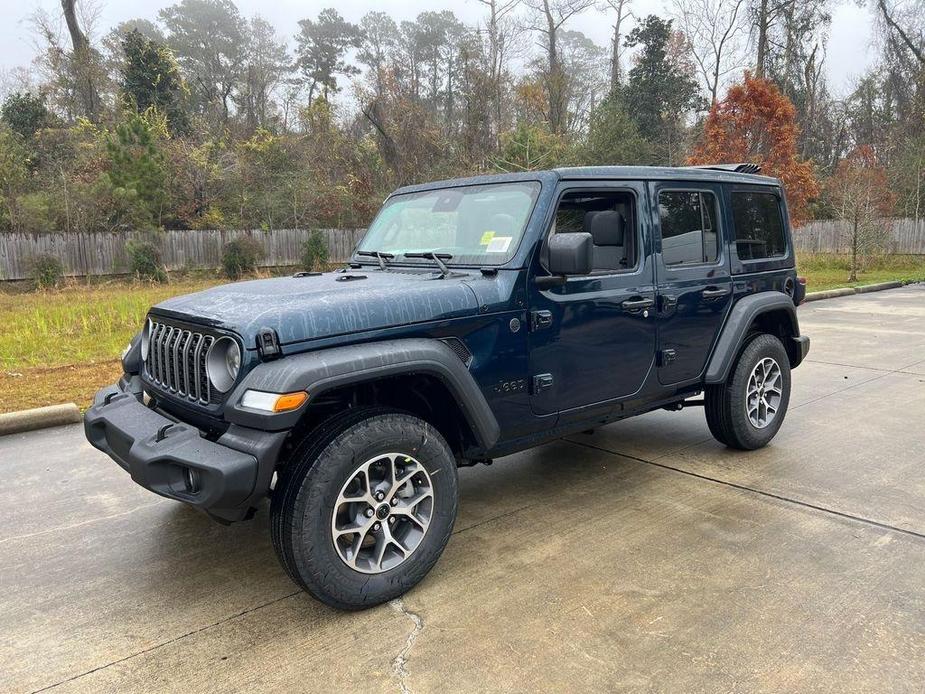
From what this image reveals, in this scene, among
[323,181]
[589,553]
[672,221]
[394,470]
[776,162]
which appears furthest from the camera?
[323,181]

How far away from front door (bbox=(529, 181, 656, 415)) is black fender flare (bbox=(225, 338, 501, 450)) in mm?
460

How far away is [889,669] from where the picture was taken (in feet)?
7.93

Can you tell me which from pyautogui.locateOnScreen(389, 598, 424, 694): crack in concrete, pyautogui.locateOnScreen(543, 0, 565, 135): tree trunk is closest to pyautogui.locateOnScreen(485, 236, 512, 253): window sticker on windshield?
pyautogui.locateOnScreen(389, 598, 424, 694): crack in concrete

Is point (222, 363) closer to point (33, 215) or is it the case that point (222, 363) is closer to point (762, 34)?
point (33, 215)

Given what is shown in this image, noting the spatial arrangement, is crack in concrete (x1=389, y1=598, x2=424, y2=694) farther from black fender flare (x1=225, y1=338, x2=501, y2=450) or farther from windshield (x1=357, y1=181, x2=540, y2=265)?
windshield (x1=357, y1=181, x2=540, y2=265)

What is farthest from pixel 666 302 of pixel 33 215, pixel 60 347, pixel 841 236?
pixel 841 236

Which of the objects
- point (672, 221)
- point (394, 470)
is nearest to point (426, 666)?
point (394, 470)

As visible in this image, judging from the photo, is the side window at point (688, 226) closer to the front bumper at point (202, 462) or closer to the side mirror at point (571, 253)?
the side mirror at point (571, 253)

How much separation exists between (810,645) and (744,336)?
2350mm

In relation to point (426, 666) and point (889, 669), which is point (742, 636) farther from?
point (426, 666)

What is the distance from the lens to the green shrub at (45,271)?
18.8m

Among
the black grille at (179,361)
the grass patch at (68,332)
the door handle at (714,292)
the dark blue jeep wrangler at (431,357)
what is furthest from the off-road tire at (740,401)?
the grass patch at (68,332)

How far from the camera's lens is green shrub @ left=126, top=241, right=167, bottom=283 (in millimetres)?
20109

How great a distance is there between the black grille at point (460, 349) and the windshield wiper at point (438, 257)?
1.35 feet
